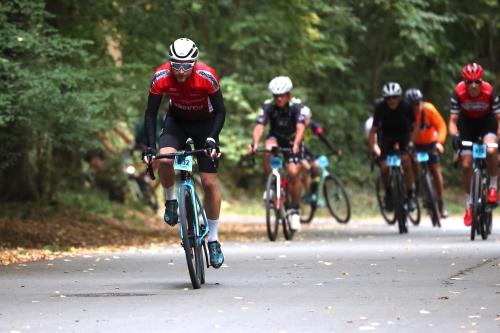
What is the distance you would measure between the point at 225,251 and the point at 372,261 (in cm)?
265

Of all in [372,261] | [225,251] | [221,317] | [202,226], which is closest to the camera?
[221,317]

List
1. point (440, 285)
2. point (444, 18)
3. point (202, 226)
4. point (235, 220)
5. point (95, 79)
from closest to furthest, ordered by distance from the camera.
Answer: point (440, 285) → point (202, 226) → point (95, 79) → point (444, 18) → point (235, 220)

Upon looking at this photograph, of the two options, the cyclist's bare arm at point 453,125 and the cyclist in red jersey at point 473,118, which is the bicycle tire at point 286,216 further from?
the cyclist's bare arm at point 453,125

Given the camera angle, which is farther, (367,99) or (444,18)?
(367,99)

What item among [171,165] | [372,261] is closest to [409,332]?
[171,165]

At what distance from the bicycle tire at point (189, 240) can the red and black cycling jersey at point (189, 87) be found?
78 cm

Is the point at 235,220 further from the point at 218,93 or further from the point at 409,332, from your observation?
the point at 409,332

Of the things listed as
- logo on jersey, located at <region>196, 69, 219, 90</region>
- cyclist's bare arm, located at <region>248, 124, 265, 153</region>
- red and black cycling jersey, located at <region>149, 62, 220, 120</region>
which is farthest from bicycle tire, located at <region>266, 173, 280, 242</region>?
logo on jersey, located at <region>196, 69, 219, 90</region>

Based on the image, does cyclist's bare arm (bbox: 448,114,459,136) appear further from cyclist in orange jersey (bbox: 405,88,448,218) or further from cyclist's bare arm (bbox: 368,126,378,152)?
cyclist in orange jersey (bbox: 405,88,448,218)

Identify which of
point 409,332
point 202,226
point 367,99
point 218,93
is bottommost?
point 409,332

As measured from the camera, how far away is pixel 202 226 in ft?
34.6

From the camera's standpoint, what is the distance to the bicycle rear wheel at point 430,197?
19391 millimetres

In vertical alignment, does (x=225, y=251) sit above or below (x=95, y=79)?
below

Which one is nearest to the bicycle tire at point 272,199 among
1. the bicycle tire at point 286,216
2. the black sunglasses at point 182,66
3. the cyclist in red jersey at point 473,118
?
the bicycle tire at point 286,216
